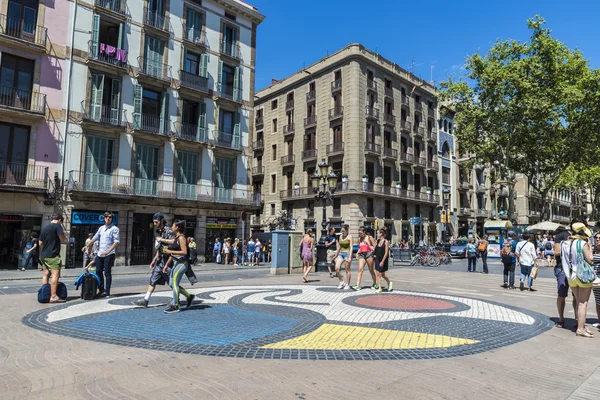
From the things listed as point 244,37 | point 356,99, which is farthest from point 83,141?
point 356,99

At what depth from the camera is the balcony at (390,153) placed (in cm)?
4050

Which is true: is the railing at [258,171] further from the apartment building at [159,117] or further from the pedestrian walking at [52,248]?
the pedestrian walking at [52,248]

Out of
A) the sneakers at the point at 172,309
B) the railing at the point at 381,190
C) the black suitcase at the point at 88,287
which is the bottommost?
the sneakers at the point at 172,309

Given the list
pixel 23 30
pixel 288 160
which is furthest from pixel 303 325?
pixel 288 160

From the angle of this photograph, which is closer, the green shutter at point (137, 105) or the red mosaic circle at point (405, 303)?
the red mosaic circle at point (405, 303)

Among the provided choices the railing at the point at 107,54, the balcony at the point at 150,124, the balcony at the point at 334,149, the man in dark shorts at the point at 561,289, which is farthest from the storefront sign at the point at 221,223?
the man in dark shorts at the point at 561,289

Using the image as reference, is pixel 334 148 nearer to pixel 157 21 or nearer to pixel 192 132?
pixel 192 132

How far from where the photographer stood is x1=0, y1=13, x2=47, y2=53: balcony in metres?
19.1

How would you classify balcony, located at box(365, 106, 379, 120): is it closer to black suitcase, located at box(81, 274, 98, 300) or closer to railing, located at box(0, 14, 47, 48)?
railing, located at box(0, 14, 47, 48)

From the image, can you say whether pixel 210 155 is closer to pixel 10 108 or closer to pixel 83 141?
pixel 83 141

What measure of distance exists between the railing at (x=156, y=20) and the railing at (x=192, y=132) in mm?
6235

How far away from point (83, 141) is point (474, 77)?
2836 cm

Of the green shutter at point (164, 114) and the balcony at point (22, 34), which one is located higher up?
the balcony at point (22, 34)

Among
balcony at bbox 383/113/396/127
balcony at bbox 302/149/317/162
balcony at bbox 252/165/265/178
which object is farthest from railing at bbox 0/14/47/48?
balcony at bbox 383/113/396/127
